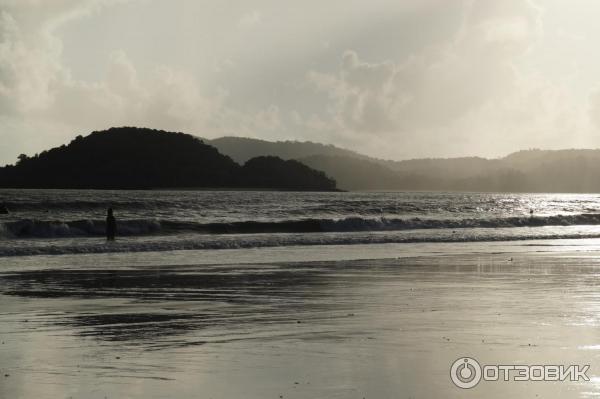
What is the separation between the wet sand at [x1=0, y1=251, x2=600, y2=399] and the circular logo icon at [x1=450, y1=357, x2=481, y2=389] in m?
0.12

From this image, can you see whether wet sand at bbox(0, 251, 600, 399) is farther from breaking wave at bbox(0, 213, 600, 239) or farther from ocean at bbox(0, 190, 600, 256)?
breaking wave at bbox(0, 213, 600, 239)

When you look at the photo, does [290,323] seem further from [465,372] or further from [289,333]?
[465,372]

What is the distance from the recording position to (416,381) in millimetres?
9711

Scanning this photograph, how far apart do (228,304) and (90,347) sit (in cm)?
511

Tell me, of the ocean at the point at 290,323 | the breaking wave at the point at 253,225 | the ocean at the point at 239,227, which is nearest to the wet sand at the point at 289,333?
the ocean at the point at 290,323

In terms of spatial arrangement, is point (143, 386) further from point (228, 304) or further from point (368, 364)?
point (228, 304)

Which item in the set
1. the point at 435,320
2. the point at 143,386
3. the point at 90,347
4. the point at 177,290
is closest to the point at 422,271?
the point at 177,290

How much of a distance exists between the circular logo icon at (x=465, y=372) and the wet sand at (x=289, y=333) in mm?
116

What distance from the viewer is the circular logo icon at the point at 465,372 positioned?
9562 millimetres

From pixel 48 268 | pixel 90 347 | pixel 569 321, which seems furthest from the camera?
pixel 48 268

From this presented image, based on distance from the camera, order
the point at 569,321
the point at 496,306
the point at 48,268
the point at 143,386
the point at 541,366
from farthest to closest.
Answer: the point at 48,268 < the point at 496,306 < the point at 569,321 < the point at 541,366 < the point at 143,386

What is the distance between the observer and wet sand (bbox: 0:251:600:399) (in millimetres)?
9539

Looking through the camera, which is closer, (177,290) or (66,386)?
(66,386)

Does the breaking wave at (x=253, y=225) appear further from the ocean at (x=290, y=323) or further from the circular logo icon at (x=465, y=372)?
the circular logo icon at (x=465, y=372)
